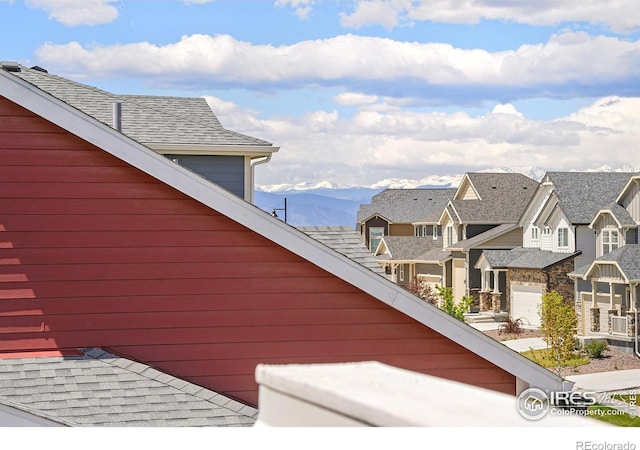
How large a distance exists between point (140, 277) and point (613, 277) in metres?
33.2

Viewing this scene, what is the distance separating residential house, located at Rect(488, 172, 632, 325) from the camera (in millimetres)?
46562

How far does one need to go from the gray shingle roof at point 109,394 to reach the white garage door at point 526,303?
131 feet

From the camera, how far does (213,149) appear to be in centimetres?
1548

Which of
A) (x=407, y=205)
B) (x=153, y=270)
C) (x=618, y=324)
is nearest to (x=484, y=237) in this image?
(x=618, y=324)

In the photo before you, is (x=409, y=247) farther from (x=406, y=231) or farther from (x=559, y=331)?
(x=559, y=331)

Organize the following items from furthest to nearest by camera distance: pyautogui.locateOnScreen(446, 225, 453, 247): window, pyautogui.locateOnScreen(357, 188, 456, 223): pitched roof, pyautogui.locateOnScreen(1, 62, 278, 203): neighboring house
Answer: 1. pyautogui.locateOnScreen(357, 188, 456, 223): pitched roof
2. pyautogui.locateOnScreen(446, 225, 453, 247): window
3. pyautogui.locateOnScreen(1, 62, 278, 203): neighboring house

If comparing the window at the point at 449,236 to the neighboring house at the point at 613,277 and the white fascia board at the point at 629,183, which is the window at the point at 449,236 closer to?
the neighboring house at the point at 613,277

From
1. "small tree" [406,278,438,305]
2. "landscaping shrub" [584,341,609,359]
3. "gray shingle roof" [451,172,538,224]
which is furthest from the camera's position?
"gray shingle roof" [451,172,538,224]

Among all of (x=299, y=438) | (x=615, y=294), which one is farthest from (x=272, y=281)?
(x=615, y=294)

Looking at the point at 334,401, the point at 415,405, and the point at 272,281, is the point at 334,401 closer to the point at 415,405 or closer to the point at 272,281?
the point at 415,405

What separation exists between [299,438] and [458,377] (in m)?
6.78

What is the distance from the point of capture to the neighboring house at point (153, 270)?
9.20 meters

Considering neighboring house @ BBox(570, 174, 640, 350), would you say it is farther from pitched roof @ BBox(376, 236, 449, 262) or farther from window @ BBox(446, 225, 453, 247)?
pitched roof @ BBox(376, 236, 449, 262)

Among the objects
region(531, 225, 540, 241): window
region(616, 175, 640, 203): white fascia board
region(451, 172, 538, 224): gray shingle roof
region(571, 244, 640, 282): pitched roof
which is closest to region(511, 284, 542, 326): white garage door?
region(531, 225, 540, 241): window
